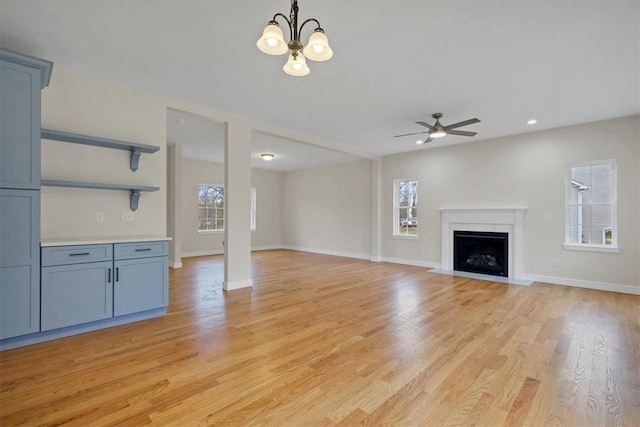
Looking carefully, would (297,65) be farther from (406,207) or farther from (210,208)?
(210,208)

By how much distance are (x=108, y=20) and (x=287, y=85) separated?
5.65ft

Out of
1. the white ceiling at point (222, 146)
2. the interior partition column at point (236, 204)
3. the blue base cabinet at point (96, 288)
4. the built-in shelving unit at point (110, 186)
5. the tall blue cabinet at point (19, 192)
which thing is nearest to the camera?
the tall blue cabinet at point (19, 192)

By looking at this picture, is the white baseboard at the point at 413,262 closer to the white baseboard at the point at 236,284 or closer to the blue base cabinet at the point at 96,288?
the white baseboard at the point at 236,284

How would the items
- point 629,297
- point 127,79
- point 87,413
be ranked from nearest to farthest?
1. point 87,413
2. point 127,79
3. point 629,297

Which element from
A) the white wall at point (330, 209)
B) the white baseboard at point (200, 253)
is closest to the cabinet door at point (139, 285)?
the white baseboard at point (200, 253)

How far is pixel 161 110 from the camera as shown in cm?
374

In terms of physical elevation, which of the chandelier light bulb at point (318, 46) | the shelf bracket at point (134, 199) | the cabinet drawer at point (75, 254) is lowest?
the cabinet drawer at point (75, 254)

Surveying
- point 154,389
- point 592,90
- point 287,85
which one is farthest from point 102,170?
point 592,90

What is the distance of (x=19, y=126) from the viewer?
2.51 m

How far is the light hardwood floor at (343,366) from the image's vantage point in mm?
1754

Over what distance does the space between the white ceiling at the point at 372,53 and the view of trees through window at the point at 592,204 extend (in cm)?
98

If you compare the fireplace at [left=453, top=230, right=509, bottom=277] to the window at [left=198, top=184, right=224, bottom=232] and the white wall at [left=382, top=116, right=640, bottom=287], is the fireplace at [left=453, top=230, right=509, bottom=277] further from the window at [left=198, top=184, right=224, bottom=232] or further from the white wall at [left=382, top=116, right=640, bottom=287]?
the window at [left=198, top=184, right=224, bottom=232]

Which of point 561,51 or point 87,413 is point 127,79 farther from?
point 561,51

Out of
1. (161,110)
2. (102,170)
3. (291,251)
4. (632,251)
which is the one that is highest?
(161,110)
